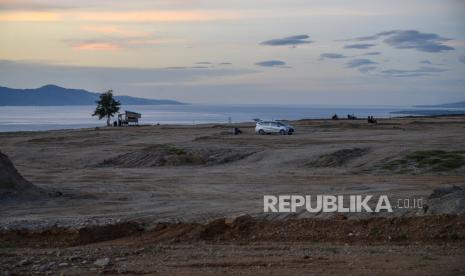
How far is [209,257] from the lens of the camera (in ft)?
40.3

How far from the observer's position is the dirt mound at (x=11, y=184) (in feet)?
71.7

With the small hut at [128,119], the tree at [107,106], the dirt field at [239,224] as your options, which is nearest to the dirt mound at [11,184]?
the dirt field at [239,224]

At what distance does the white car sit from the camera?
194 ft

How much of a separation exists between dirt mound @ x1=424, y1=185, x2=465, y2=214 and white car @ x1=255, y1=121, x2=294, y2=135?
42601mm

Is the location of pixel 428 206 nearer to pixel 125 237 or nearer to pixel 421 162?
pixel 125 237

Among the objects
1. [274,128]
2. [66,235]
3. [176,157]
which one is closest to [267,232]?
[66,235]

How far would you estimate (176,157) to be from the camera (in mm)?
39594

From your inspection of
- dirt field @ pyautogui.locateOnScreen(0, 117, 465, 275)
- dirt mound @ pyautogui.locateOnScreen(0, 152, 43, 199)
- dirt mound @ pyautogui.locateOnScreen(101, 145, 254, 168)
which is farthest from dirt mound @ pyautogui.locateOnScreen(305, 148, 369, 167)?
dirt mound @ pyautogui.locateOnScreen(0, 152, 43, 199)

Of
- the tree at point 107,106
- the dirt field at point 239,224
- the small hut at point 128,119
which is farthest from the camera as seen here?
the tree at point 107,106

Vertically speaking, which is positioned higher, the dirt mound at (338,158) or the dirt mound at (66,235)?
the dirt mound at (338,158)

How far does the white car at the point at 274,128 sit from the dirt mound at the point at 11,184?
1476 inches

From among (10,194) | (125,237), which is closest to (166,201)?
(10,194)

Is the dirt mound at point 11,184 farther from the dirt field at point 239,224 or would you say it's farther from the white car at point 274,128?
the white car at point 274,128

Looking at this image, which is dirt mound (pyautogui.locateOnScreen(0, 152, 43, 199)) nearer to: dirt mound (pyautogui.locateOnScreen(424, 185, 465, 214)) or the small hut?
dirt mound (pyautogui.locateOnScreen(424, 185, 465, 214))
